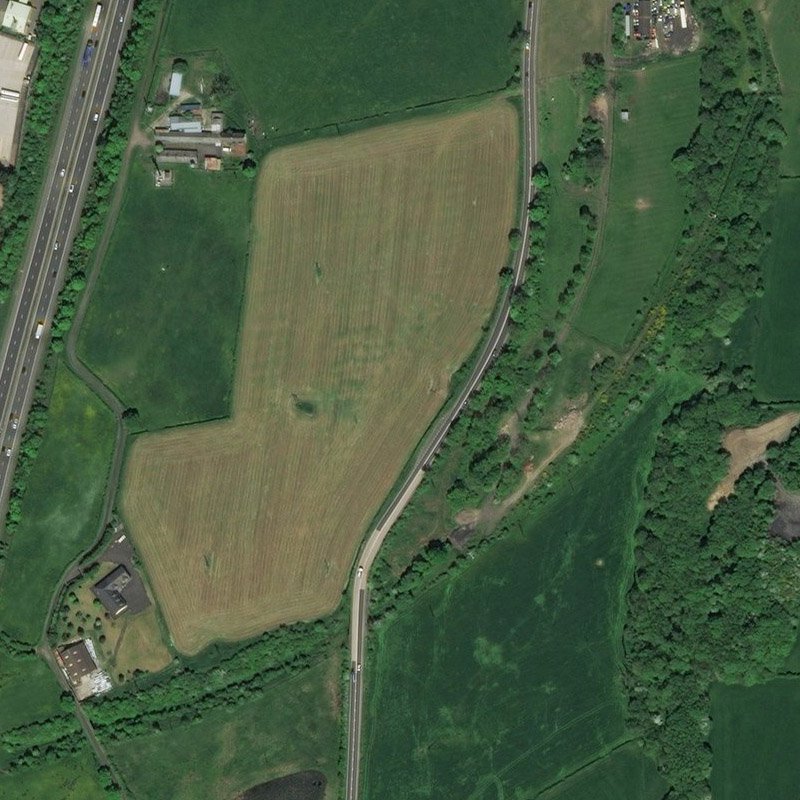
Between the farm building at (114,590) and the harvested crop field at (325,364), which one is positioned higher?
the harvested crop field at (325,364)

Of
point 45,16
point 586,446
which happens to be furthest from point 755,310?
point 45,16

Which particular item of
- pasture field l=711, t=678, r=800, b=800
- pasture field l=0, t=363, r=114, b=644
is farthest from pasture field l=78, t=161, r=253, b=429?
pasture field l=711, t=678, r=800, b=800

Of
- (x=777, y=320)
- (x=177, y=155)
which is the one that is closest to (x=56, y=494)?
(x=177, y=155)

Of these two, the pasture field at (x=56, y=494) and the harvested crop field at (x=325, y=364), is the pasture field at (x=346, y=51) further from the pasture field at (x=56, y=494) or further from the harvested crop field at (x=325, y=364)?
the pasture field at (x=56, y=494)

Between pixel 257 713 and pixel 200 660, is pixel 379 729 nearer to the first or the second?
pixel 257 713

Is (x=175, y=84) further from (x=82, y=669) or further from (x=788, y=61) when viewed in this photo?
(x=788, y=61)

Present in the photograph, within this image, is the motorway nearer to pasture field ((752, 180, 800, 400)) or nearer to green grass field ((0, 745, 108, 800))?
green grass field ((0, 745, 108, 800))

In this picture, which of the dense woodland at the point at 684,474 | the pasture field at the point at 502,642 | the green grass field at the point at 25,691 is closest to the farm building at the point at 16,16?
the dense woodland at the point at 684,474
